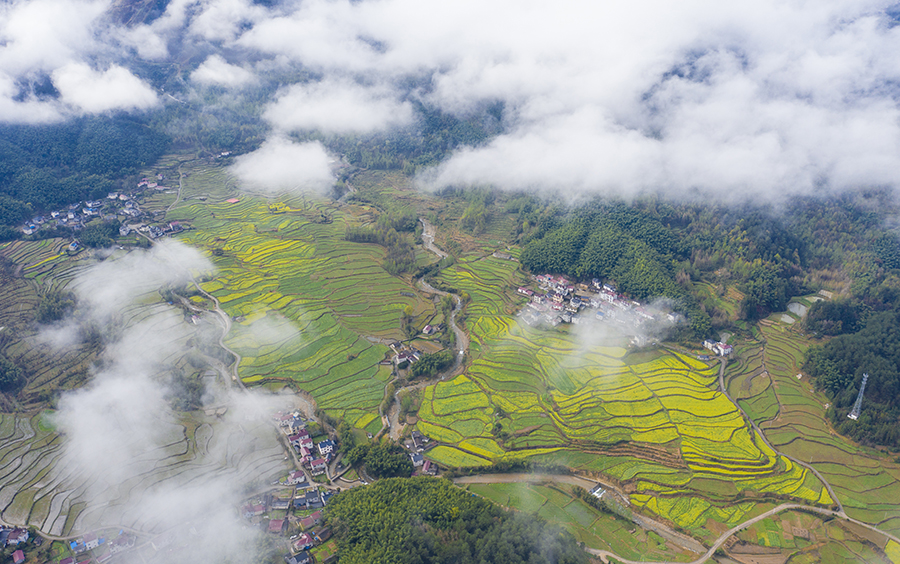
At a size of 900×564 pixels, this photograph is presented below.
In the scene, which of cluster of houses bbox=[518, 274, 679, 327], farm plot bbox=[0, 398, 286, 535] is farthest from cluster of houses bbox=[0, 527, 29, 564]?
cluster of houses bbox=[518, 274, 679, 327]

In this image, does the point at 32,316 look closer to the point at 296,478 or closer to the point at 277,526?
the point at 296,478

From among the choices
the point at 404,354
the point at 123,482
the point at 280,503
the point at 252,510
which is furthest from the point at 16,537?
the point at 404,354

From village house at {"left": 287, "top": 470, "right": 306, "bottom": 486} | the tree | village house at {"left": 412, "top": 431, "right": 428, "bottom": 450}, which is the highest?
village house at {"left": 412, "top": 431, "right": 428, "bottom": 450}

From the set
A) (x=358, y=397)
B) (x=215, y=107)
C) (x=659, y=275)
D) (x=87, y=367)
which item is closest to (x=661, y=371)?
(x=659, y=275)

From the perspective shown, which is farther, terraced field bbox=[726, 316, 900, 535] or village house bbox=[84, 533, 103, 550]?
terraced field bbox=[726, 316, 900, 535]

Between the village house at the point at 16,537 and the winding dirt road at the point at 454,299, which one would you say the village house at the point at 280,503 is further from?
the winding dirt road at the point at 454,299

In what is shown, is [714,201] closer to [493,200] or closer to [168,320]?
[493,200]

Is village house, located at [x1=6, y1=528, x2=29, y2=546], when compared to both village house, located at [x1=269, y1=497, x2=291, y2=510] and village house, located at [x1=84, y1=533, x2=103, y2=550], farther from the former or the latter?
village house, located at [x1=269, y1=497, x2=291, y2=510]
